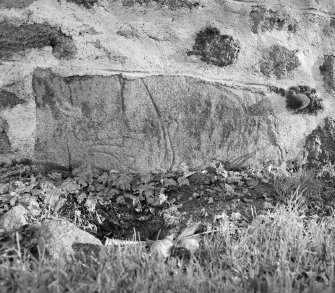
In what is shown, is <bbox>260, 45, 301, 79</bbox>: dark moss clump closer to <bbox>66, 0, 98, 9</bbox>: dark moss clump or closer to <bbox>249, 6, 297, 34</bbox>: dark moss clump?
<bbox>249, 6, 297, 34</bbox>: dark moss clump

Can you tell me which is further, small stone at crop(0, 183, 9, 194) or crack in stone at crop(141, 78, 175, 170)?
crack in stone at crop(141, 78, 175, 170)

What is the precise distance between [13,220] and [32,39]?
3.61 feet

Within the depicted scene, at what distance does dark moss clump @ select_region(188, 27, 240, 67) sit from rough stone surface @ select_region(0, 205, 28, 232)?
1.38 m

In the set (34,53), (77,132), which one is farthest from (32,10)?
(77,132)

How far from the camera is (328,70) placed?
2.96 metres

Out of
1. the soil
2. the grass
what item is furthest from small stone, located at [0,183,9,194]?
the grass

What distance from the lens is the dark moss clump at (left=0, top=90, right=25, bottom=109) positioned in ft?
8.77

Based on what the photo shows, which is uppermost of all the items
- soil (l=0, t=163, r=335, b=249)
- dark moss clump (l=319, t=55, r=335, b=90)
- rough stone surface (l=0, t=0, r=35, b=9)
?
rough stone surface (l=0, t=0, r=35, b=9)

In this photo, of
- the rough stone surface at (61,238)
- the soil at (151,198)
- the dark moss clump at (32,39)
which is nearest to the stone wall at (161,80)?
the dark moss clump at (32,39)

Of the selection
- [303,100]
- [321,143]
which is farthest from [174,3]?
[321,143]

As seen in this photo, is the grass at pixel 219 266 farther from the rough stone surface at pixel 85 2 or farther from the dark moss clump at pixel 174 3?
the rough stone surface at pixel 85 2

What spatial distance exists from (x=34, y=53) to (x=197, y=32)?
100cm

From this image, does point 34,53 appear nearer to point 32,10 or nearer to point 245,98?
point 32,10

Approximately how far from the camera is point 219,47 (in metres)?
2.80
